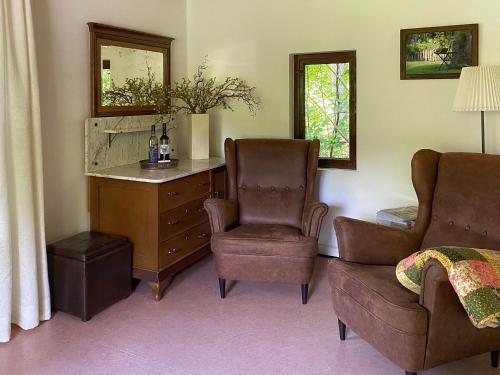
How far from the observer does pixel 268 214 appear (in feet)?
12.1

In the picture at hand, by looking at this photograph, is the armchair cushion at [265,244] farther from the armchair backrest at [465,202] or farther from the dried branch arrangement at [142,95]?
the dried branch arrangement at [142,95]

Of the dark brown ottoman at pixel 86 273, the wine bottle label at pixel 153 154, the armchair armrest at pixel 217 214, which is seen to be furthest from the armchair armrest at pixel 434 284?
the wine bottle label at pixel 153 154

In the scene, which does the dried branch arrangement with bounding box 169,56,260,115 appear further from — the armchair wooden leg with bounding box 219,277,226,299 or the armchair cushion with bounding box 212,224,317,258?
the armchair wooden leg with bounding box 219,277,226,299

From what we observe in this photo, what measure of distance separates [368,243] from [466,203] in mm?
586

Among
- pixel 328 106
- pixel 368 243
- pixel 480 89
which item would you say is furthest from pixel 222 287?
pixel 480 89

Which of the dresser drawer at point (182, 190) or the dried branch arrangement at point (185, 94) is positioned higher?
the dried branch arrangement at point (185, 94)

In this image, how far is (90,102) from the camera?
3.43 metres

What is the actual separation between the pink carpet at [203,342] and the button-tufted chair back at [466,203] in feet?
2.10

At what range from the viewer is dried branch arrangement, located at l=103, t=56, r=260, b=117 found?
3.73 m

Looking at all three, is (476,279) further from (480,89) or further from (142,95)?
(142,95)

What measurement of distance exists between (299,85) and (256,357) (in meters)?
2.44

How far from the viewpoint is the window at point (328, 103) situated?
3992mm

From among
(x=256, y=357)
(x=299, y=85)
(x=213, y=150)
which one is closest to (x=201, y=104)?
(x=213, y=150)

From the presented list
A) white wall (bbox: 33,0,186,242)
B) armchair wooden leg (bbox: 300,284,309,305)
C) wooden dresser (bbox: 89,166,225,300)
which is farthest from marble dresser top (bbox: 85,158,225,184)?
armchair wooden leg (bbox: 300,284,309,305)
